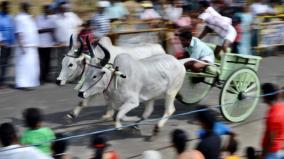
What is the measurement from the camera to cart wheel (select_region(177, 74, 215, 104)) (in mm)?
10398

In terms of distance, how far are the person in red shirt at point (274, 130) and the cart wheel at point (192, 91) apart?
3663 millimetres

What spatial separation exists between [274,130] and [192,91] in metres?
3.94

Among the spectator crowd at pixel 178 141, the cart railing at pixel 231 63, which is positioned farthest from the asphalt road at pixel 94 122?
the spectator crowd at pixel 178 141

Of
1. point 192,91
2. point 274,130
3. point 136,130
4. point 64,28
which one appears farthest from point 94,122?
point 274,130

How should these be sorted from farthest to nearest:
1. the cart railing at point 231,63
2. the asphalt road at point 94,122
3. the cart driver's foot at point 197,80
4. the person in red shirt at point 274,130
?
the cart driver's foot at point 197,80 < the cart railing at point 231,63 < the asphalt road at point 94,122 < the person in red shirt at point 274,130

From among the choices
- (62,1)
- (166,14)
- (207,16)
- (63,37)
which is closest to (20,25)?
(63,37)

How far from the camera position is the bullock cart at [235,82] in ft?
31.4

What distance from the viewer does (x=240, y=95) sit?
9.75 m

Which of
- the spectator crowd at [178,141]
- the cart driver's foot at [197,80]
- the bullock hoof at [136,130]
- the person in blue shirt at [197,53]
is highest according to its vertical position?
the person in blue shirt at [197,53]

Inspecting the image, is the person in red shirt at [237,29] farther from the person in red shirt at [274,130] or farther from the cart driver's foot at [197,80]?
the person in red shirt at [274,130]

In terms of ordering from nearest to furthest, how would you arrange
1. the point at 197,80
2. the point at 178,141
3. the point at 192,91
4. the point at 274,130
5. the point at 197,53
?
1. the point at 178,141
2. the point at 274,130
3. the point at 197,53
4. the point at 197,80
5. the point at 192,91

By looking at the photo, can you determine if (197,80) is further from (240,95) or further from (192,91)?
(240,95)

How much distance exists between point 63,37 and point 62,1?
1.42 meters

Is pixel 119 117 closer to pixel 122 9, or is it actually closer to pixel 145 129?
pixel 145 129
